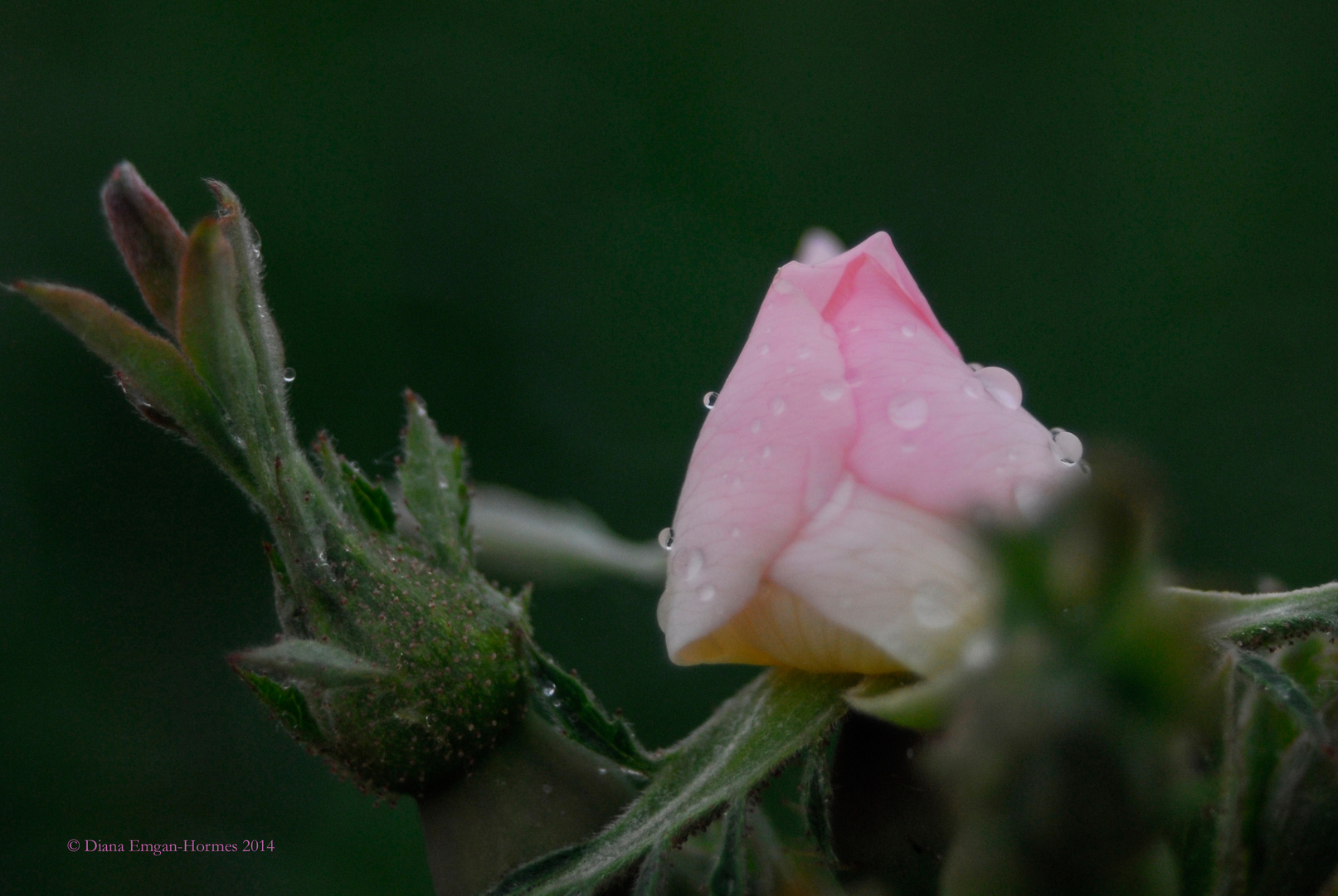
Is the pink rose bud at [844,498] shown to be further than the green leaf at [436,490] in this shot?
No

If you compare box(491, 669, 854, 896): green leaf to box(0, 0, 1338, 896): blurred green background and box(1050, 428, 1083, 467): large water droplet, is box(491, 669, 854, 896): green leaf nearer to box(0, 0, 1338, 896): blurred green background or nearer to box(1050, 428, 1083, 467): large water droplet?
box(1050, 428, 1083, 467): large water droplet

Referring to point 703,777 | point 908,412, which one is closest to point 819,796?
point 703,777

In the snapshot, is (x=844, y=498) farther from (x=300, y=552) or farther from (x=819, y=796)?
(x=300, y=552)

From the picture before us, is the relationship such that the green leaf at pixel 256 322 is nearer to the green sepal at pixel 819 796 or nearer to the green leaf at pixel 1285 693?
the green sepal at pixel 819 796

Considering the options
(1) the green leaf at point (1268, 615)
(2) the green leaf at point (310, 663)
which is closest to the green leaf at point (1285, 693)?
(1) the green leaf at point (1268, 615)

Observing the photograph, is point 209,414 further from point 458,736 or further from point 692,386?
point 692,386

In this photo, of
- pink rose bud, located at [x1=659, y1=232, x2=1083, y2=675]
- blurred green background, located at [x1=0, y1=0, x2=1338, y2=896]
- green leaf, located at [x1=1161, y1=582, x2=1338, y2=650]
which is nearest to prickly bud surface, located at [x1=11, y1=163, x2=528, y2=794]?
pink rose bud, located at [x1=659, y1=232, x2=1083, y2=675]
